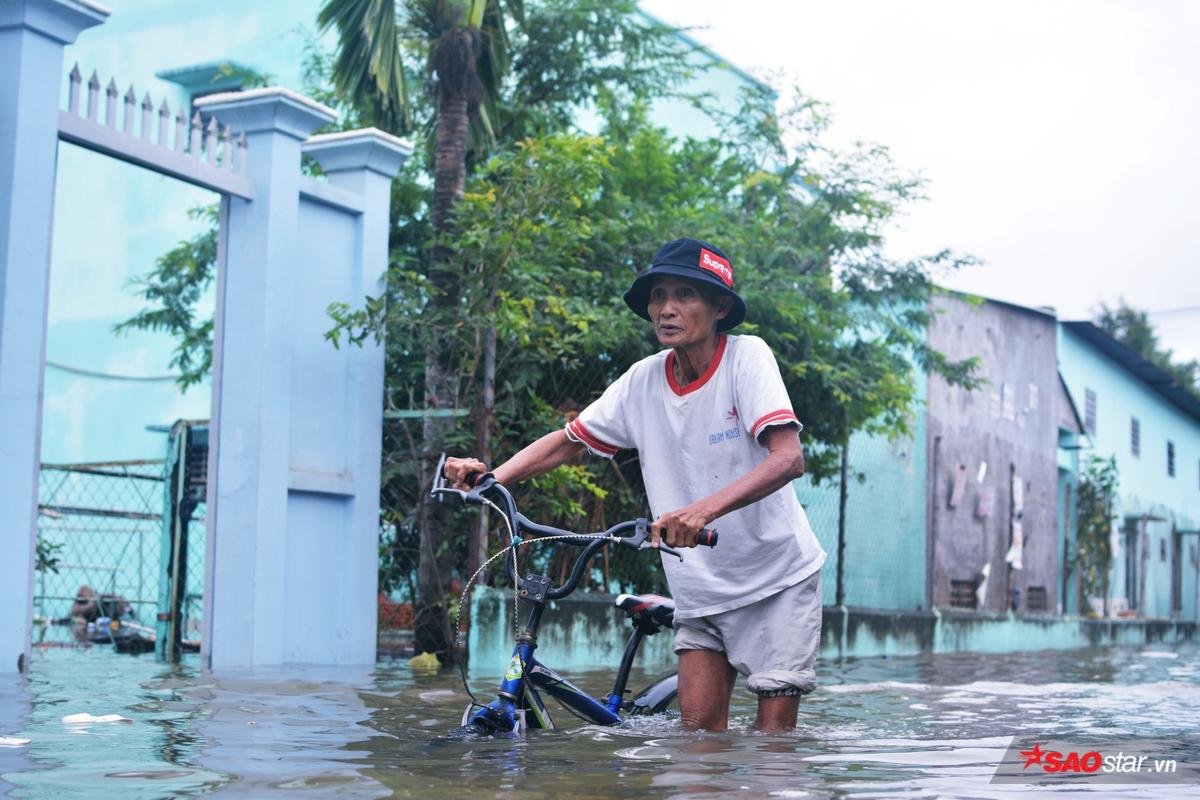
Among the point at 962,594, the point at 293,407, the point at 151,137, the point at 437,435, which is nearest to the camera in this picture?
the point at 151,137

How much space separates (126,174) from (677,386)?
16292 mm

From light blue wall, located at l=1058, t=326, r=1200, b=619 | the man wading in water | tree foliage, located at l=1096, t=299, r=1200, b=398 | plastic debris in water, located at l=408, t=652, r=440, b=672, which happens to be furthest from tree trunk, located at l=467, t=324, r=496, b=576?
tree foliage, located at l=1096, t=299, r=1200, b=398

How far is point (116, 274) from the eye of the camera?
19.2 metres

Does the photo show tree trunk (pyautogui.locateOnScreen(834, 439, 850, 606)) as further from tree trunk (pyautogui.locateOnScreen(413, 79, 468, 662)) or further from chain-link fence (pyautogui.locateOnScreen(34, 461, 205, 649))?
chain-link fence (pyautogui.locateOnScreen(34, 461, 205, 649))

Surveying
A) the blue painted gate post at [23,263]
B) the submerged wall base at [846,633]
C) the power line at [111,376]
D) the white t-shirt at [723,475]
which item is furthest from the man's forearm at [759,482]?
the power line at [111,376]

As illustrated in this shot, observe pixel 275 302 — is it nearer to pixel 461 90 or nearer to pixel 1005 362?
pixel 461 90

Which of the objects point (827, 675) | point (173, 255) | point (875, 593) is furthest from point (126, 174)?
point (827, 675)

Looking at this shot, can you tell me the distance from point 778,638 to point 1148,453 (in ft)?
107

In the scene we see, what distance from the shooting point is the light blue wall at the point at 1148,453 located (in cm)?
2947

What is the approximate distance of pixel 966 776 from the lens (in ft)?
13.4

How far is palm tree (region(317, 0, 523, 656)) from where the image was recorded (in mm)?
9742

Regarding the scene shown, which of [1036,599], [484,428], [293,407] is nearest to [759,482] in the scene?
[484,428]

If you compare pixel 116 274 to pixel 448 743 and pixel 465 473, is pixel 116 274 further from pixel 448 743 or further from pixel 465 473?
pixel 448 743

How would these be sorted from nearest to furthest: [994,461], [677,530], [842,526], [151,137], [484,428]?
[677,530]
[151,137]
[484,428]
[842,526]
[994,461]
